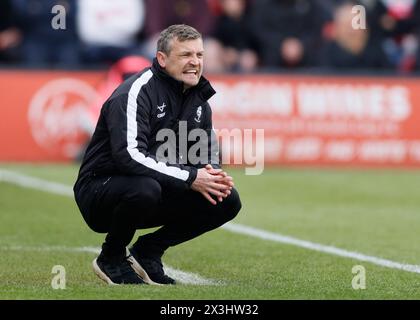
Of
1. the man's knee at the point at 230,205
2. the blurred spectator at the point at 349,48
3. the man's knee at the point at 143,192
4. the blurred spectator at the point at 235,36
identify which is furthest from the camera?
the blurred spectator at the point at 349,48

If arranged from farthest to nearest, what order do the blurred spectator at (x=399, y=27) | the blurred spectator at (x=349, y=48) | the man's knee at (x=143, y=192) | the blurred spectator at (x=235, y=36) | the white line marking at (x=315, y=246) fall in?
the blurred spectator at (x=399, y=27) → the blurred spectator at (x=349, y=48) → the blurred spectator at (x=235, y=36) → the white line marking at (x=315, y=246) → the man's knee at (x=143, y=192)

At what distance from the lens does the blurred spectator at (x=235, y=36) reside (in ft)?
65.9

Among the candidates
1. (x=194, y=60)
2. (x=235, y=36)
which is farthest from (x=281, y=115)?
(x=194, y=60)

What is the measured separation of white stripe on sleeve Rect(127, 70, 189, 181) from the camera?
7.75 meters

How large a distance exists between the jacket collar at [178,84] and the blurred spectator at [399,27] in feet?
43.8

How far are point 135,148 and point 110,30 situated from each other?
12068 mm

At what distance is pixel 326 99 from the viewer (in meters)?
19.1

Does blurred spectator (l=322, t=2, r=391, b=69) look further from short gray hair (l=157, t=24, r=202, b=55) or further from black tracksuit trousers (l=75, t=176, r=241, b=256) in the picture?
short gray hair (l=157, t=24, r=202, b=55)

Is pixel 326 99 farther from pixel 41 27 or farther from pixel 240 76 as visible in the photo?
pixel 41 27

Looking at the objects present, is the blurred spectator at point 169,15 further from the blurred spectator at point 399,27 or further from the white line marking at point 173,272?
the white line marking at point 173,272

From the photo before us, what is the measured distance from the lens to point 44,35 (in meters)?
19.5

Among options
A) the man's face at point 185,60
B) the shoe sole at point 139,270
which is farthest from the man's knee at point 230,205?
the man's face at point 185,60

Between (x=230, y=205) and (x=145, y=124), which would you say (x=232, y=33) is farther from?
(x=145, y=124)
